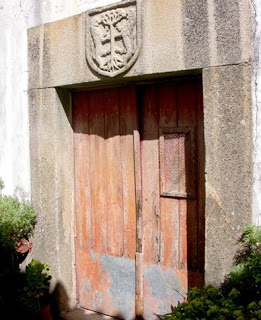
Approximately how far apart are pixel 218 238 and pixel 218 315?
621 millimetres

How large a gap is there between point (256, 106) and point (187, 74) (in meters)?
0.64

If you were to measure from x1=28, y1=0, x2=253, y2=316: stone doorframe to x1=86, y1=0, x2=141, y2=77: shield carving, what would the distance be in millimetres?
59

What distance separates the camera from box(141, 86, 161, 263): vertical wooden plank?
3.42 metres

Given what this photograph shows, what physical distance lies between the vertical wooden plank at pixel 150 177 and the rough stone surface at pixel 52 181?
75cm

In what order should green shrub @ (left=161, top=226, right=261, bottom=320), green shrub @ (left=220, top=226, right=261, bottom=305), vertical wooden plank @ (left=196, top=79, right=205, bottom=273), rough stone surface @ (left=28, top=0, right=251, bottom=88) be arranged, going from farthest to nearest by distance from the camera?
vertical wooden plank @ (left=196, top=79, right=205, bottom=273) < rough stone surface @ (left=28, top=0, right=251, bottom=88) < green shrub @ (left=220, top=226, right=261, bottom=305) < green shrub @ (left=161, top=226, right=261, bottom=320)

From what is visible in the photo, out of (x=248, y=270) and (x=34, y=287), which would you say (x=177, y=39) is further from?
(x=34, y=287)

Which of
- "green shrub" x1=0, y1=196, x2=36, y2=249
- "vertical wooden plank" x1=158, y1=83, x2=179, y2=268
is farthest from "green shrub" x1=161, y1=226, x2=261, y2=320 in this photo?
"green shrub" x1=0, y1=196, x2=36, y2=249

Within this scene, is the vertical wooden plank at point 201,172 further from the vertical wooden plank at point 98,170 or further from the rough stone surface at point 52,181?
the rough stone surface at point 52,181

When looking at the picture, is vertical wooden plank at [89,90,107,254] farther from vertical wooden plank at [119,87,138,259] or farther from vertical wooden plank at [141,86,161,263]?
vertical wooden plank at [141,86,161,263]

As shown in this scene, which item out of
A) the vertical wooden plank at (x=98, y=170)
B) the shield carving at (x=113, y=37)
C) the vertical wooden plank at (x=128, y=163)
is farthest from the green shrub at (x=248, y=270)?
the shield carving at (x=113, y=37)

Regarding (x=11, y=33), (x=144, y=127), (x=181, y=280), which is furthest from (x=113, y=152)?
(x=11, y=33)

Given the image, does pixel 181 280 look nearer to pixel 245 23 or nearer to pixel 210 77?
pixel 210 77

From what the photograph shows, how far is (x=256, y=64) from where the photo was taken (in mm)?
2650

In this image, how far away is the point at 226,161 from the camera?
278 centimetres
